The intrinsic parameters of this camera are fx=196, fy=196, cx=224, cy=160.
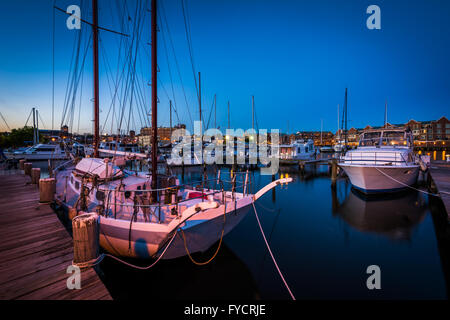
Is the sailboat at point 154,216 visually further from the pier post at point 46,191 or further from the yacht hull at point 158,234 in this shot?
the pier post at point 46,191

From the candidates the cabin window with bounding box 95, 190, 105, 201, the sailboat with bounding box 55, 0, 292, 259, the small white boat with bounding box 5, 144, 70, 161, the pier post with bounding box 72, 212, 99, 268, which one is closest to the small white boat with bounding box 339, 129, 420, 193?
the sailboat with bounding box 55, 0, 292, 259

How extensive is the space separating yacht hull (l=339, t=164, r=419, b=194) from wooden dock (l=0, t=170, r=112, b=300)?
1584 cm

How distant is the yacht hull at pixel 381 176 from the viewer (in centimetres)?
1338

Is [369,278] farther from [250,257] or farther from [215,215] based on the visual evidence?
[215,215]

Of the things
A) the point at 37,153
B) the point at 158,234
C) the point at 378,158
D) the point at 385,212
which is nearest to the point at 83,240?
the point at 158,234

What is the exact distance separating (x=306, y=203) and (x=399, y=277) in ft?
28.2

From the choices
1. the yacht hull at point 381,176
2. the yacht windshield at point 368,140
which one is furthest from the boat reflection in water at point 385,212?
the yacht windshield at point 368,140

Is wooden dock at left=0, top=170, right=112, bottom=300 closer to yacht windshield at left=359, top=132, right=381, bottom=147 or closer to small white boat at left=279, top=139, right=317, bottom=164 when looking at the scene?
yacht windshield at left=359, top=132, right=381, bottom=147

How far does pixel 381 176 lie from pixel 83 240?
16.8 meters

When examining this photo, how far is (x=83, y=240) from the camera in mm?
3664

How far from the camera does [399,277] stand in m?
6.25
